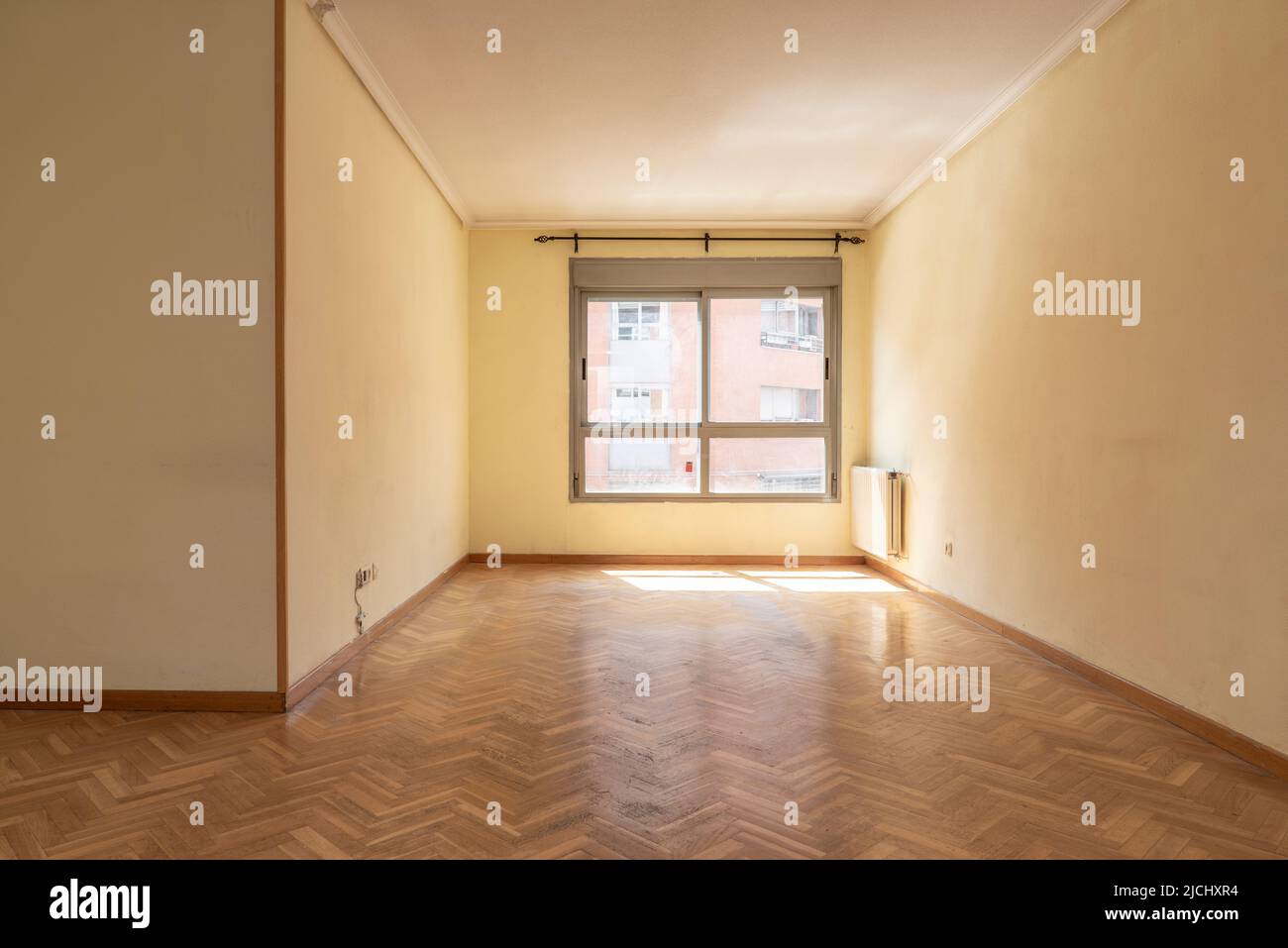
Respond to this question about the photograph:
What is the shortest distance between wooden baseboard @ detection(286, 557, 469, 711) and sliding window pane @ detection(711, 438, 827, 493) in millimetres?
2633

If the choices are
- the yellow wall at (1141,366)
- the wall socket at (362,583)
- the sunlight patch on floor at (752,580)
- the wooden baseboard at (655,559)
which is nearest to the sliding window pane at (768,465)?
the wooden baseboard at (655,559)

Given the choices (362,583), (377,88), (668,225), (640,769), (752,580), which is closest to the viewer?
(640,769)

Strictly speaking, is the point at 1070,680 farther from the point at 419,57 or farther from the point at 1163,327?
the point at 419,57

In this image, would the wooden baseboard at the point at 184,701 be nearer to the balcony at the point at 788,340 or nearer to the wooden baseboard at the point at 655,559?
the wooden baseboard at the point at 655,559

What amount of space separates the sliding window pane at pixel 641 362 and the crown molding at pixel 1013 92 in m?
2.06

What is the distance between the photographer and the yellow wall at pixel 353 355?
2920 millimetres

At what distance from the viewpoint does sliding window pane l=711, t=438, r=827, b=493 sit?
6.38 metres

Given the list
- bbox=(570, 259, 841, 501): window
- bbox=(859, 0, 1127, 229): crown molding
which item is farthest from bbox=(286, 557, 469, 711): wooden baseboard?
bbox=(859, 0, 1127, 229): crown molding

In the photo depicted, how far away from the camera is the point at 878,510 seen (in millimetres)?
5586

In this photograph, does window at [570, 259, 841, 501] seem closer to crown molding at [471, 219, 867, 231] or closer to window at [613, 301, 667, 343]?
window at [613, 301, 667, 343]

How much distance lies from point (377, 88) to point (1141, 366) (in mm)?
3966

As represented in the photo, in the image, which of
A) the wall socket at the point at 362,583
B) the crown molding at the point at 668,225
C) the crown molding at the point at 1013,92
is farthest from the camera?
the crown molding at the point at 668,225

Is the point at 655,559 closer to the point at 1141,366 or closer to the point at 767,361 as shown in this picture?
the point at 767,361

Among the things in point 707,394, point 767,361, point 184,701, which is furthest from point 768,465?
point 184,701
